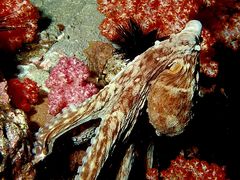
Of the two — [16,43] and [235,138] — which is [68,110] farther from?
[235,138]

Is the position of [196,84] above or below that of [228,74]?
above

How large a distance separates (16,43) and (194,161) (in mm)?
3035

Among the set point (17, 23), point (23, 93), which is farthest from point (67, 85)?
point (17, 23)

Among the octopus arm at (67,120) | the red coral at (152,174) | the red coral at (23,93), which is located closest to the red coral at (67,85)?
the red coral at (23,93)

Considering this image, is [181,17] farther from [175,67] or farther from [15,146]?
[15,146]

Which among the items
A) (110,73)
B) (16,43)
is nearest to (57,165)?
(110,73)

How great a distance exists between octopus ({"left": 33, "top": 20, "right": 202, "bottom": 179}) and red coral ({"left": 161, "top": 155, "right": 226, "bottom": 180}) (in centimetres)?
86

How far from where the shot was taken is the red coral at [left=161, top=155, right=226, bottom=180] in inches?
129

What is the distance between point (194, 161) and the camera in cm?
340

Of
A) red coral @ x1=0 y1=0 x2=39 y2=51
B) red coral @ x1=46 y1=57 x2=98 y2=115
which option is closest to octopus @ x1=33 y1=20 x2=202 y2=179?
red coral @ x1=46 y1=57 x2=98 y2=115

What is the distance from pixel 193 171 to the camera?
3.37 meters

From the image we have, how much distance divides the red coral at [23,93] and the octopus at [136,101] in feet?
2.62

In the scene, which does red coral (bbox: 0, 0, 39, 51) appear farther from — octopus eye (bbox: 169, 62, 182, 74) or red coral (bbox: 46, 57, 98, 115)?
octopus eye (bbox: 169, 62, 182, 74)

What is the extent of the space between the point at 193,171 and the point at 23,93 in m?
2.34
